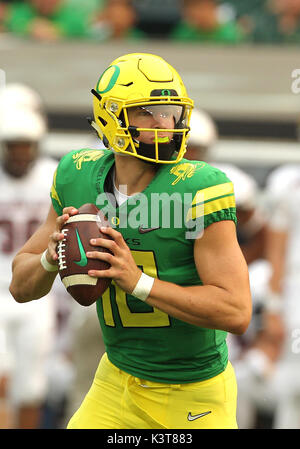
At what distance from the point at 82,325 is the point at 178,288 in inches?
81.6

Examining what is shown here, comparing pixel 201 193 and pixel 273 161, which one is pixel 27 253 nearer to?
pixel 201 193

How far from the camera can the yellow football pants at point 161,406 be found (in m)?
3.16

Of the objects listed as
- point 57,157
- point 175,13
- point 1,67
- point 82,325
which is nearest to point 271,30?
point 175,13

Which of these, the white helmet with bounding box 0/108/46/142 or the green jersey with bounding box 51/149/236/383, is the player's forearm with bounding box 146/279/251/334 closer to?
the green jersey with bounding box 51/149/236/383

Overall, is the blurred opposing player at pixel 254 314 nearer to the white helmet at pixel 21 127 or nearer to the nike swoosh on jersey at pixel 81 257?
the white helmet at pixel 21 127

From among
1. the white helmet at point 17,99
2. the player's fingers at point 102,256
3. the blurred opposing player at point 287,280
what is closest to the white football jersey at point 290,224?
the blurred opposing player at point 287,280

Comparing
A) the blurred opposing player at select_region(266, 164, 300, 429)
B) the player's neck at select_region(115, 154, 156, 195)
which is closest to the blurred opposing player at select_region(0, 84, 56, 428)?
the blurred opposing player at select_region(266, 164, 300, 429)

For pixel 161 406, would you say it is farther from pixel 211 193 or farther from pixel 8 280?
pixel 8 280

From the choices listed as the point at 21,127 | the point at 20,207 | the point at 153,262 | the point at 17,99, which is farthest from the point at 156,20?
the point at 153,262

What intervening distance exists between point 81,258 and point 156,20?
644cm

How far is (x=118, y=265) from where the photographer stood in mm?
2869

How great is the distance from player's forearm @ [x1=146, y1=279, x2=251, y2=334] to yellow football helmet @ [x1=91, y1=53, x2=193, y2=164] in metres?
0.42

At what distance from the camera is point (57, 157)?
267 inches

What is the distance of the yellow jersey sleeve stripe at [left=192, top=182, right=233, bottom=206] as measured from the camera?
2953 millimetres
